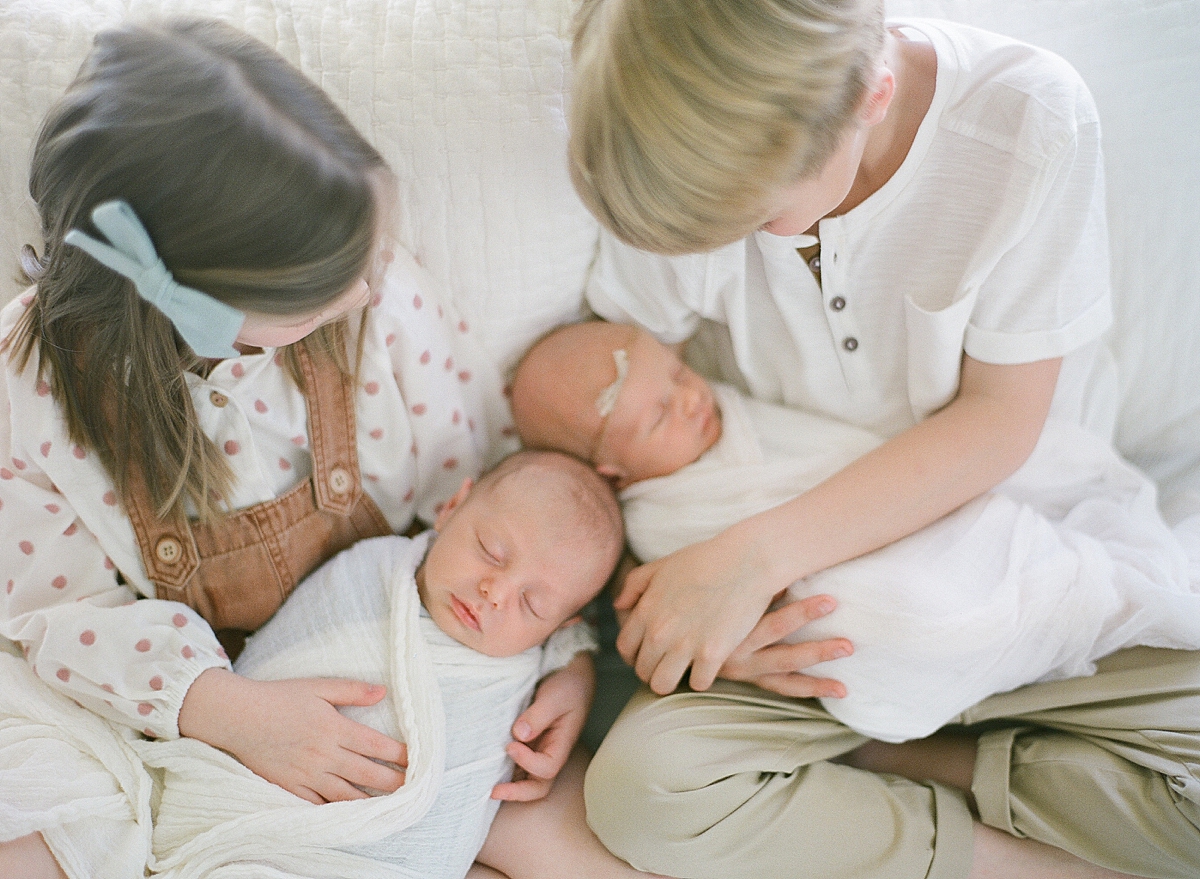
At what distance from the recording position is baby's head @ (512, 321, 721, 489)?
1189 millimetres

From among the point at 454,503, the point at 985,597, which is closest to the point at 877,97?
the point at 985,597

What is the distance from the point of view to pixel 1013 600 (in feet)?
3.34

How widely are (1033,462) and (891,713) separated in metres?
0.38

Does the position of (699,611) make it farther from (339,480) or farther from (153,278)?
(153,278)

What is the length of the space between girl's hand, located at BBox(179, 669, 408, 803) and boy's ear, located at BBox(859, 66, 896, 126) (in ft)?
2.50

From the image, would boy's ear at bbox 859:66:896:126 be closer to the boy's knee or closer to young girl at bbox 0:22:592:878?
young girl at bbox 0:22:592:878

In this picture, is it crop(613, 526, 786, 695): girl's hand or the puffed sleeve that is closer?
the puffed sleeve

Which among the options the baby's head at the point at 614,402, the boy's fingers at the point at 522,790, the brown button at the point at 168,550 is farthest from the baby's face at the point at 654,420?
the brown button at the point at 168,550

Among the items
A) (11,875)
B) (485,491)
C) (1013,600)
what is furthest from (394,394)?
(1013,600)

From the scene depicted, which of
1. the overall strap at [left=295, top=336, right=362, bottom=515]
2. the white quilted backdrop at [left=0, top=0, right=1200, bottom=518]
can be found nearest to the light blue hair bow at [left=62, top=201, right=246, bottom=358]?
the overall strap at [left=295, top=336, right=362, bottom=515]

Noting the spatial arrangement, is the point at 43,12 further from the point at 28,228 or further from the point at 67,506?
the point at 67,506

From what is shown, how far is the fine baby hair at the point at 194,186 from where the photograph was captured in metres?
0.72

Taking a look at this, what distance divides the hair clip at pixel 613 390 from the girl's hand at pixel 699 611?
0.20 m

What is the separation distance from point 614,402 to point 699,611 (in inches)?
11.2
